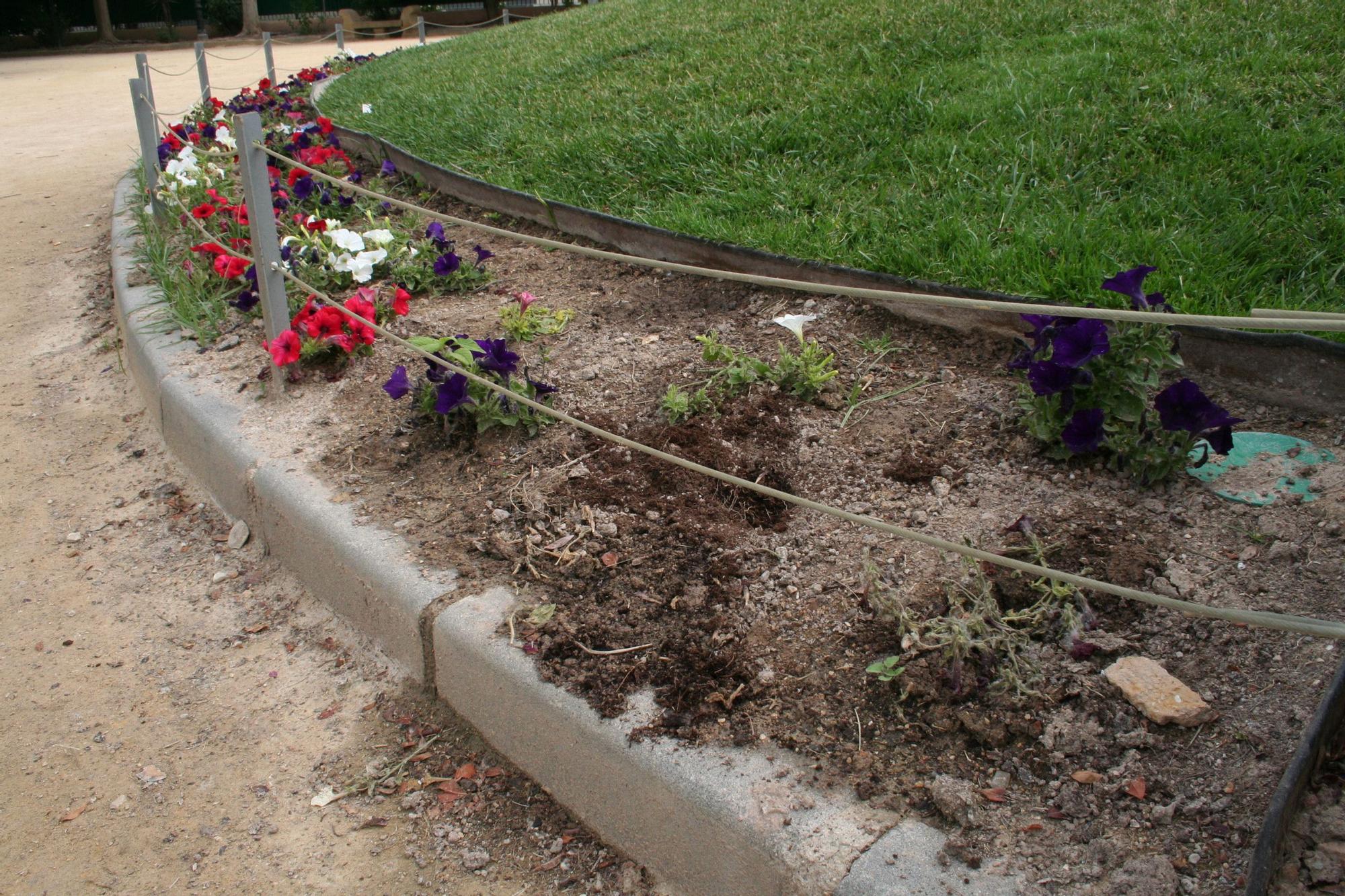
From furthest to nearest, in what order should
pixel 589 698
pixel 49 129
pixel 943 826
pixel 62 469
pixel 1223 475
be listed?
pixel 49 129
pixel 62 469
pixel 1223 475
pixel 589 698
pixel 943 826

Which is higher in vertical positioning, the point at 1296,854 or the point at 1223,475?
the point at 1223,475

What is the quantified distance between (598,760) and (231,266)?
307 cm

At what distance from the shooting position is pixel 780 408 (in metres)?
2.97

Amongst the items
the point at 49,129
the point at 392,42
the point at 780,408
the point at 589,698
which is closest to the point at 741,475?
the point at 780,408

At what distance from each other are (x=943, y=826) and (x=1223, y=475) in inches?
48.7

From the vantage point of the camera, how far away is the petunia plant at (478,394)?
298 centimetres

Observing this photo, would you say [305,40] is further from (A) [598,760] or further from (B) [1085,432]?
(A) [598,760]

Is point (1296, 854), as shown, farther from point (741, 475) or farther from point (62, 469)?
point (62, 469)

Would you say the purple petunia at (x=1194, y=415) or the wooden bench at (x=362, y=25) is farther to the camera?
the wooden bench at (x=362, y=25)

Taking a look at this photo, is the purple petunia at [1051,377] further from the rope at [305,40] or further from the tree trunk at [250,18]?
the tree trunk at [250,18]

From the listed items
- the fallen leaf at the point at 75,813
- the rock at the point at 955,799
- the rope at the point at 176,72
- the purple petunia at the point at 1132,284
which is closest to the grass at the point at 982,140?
the purple petunia at the point at 1132,284

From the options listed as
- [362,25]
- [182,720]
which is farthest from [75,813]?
[362,25]

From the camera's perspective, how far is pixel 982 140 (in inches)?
166

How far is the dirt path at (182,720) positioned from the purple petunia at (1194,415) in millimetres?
1545
